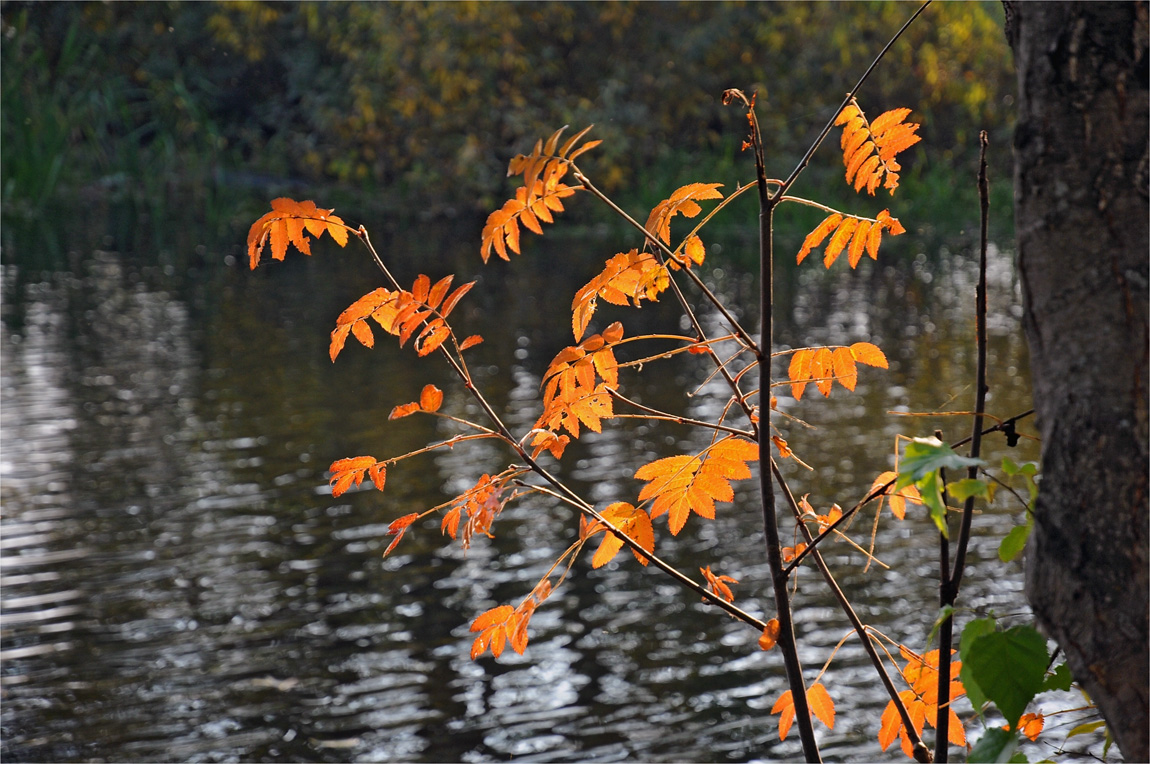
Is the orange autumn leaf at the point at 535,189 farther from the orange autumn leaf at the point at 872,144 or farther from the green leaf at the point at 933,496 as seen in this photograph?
the green leaf at the point at 933,496

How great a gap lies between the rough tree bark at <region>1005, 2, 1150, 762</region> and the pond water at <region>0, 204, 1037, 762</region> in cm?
37

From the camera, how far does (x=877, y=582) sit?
5.21m

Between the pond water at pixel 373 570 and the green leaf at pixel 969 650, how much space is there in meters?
0.34

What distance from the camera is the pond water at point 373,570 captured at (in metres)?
3.96


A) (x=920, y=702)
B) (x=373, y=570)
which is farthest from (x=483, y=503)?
(x=373, y=570)

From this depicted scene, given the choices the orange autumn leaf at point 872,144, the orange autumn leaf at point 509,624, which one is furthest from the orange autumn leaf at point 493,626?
the orange autumn leaf at point 872,144

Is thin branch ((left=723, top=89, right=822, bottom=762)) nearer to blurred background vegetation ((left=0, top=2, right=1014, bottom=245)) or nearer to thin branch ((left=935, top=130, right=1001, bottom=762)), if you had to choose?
thin branch ((left=935, top=130, right=1001, bottom=762))

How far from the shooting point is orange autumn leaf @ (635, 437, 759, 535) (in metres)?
1.92

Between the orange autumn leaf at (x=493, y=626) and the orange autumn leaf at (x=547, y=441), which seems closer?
the orange autumn leaf at (x=547, y=441)

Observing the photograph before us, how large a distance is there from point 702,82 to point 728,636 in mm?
17853

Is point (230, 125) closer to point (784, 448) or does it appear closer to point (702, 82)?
point (702, 82)

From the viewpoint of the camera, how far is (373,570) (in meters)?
5.43

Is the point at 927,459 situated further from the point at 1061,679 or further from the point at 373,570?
the point at 373,570

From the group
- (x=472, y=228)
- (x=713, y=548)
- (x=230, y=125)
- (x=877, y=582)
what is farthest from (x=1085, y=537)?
(x=230, y=125)
